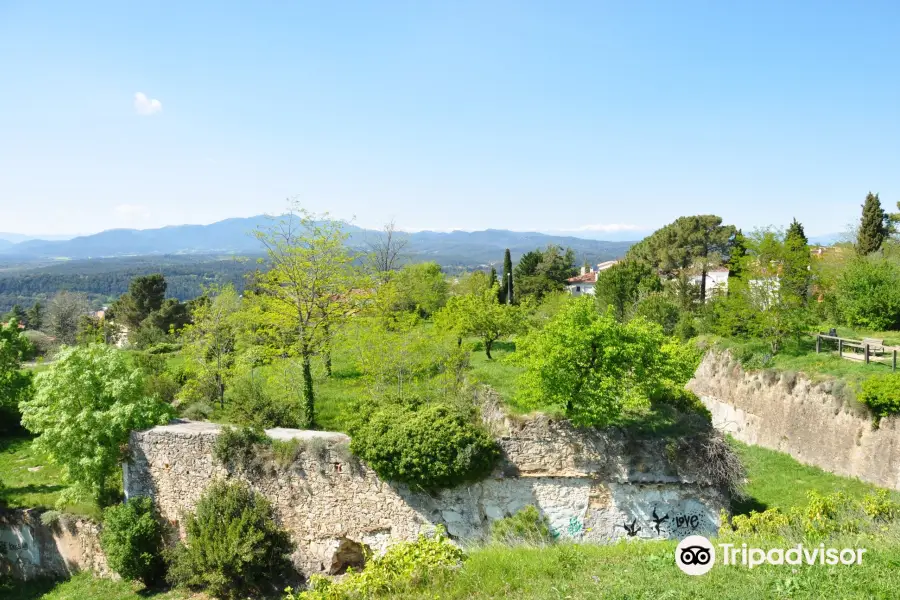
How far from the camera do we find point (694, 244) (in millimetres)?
45812

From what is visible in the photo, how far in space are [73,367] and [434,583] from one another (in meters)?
13.4

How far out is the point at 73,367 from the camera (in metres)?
15.8

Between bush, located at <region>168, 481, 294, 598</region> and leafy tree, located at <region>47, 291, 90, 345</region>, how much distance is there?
148 feet

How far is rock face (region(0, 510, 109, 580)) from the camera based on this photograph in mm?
16547

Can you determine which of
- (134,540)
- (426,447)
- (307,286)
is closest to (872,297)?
(426,447)

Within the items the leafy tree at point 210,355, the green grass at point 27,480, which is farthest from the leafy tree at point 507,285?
the green grass at point 27,480

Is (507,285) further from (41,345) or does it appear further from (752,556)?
(752,556)

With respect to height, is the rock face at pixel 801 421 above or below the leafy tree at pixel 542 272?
below

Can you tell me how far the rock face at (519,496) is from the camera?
46.8 feet

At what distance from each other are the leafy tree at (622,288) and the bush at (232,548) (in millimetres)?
26532

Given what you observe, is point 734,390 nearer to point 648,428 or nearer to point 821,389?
point 821,389

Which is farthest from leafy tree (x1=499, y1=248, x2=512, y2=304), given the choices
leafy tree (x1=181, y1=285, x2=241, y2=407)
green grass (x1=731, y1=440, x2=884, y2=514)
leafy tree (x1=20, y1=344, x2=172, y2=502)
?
leafy tree (x1=20, y1=344, x2=172, y2=502)

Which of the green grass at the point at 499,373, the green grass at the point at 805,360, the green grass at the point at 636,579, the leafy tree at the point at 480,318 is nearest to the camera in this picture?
the green grass at the point at 636,579

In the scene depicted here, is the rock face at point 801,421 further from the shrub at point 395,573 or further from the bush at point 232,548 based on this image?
the bush at point 232,548
